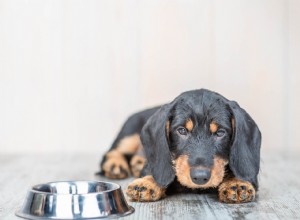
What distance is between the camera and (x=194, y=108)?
3.06 metres

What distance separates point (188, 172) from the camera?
114 inches

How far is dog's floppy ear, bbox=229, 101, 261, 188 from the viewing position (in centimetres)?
304

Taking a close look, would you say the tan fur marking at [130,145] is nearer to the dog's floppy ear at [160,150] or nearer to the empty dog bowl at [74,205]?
the dog's floppy ear at [160,150]

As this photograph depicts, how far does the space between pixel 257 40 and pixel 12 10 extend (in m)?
1.93

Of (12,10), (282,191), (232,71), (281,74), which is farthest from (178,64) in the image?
(282,191)

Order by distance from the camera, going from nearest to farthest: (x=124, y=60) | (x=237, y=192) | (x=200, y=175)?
(x=200, y=175)
(x=237, y=192)
(x=124, y=60)

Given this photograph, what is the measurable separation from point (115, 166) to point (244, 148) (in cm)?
104

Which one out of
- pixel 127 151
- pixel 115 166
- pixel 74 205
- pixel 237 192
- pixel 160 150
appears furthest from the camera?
pixel 127 151

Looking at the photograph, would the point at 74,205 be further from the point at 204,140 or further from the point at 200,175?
the point at 204,140

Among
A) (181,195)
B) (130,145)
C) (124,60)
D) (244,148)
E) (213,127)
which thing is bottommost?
(181,195)

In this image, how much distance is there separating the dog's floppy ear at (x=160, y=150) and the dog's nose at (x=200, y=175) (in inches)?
8.2

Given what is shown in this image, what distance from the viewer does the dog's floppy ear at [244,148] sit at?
3.04 m

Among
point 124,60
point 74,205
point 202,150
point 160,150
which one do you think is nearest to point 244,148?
point 202,150

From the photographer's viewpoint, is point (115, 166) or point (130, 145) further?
point (130, 145)
